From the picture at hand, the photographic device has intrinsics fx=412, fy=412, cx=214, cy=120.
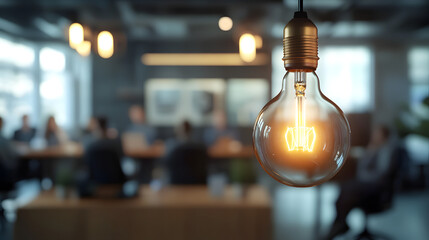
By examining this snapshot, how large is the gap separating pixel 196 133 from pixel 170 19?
3125 millimetres

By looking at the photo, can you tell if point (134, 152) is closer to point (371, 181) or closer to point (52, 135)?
point (52, 135)

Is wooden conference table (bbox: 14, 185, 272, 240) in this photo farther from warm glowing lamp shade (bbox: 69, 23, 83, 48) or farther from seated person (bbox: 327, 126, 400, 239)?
warm glowing lamp shade (bbox: 69, 23, 83, 48)

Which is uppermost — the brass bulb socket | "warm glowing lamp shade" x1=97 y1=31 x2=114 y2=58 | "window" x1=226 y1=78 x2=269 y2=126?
"warm glowing lamp shade" x1=97 y1=31 x2=114 y2=58

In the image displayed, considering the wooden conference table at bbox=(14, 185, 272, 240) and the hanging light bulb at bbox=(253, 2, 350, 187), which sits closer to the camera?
the hanging light bulb at bbox=(253, 2, 350, 187)

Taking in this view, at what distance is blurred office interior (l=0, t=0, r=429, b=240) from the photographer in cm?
313

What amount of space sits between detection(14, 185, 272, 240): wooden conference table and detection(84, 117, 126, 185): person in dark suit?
1410 millimetres

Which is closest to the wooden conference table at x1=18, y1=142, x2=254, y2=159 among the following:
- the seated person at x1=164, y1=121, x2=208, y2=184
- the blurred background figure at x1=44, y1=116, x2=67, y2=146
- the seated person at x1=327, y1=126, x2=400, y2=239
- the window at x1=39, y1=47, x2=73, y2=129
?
the blurred background figure at x1=44, y1=116, x2=67, y2=146

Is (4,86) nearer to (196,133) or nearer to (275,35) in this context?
(196,133)

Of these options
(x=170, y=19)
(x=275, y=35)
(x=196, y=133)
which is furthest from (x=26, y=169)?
(x=275, y=35)

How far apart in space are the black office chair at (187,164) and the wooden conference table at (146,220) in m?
1.69

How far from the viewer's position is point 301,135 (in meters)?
0.69

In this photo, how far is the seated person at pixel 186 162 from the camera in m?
4.82

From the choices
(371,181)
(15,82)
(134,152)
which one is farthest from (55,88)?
(371,181)

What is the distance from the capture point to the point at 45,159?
670 centimetres
